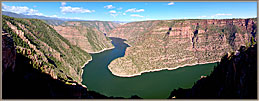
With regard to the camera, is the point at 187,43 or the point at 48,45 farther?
the point at 187,43

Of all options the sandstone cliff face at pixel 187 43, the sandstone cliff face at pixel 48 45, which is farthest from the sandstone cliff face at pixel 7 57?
the sandstone cliff face at pixel 187 43

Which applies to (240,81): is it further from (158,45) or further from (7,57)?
(158,45)

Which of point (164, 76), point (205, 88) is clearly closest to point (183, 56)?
point (164, 76)

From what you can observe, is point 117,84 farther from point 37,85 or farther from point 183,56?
point 183,56

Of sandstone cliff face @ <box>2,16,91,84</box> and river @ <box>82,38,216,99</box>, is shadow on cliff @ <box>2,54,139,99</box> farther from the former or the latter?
sandstone cliff face @ <box>2,16,91,84</box>

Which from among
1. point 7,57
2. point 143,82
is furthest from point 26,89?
point 143,82

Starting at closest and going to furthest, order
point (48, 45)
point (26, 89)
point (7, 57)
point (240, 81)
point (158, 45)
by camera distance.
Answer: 1. point (240, 81)
2. point (7, 57)
3. point (26, 89)
4. point (48, 45)
5. point (158, 45)
